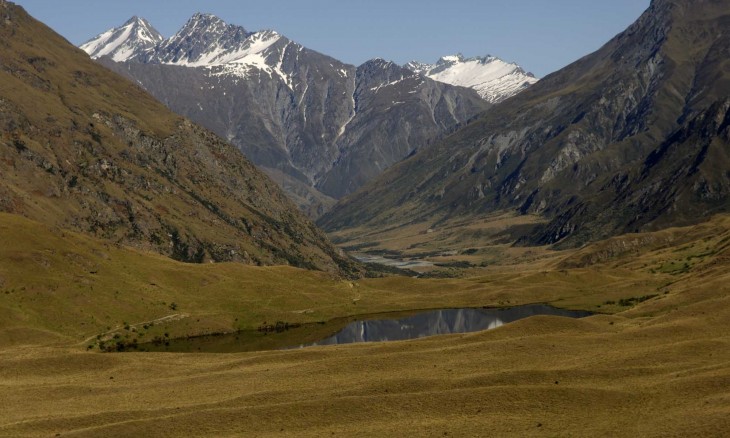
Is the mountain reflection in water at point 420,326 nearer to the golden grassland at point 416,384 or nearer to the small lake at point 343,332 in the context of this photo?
the small lake at point 343,332

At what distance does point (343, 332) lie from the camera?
6718 inches

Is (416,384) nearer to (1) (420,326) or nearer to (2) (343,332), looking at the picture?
(2) (343,332)

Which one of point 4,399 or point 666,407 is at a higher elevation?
point 4,399

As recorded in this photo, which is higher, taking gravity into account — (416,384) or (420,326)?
(416,384)

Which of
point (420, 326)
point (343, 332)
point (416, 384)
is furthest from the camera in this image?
point (420, 326)

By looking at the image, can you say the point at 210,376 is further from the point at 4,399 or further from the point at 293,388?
the point at 4,399

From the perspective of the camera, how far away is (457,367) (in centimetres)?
8388

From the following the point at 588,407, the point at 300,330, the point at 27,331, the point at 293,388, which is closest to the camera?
the point at 588,407

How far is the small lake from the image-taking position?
490 ft

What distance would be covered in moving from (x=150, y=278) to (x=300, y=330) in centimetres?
3637

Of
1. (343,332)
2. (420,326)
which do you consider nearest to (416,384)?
(343,332)

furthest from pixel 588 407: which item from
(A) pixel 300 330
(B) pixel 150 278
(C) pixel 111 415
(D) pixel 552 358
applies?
(B) pixel 150 278

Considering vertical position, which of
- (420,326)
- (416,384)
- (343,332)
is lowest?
(420,326)

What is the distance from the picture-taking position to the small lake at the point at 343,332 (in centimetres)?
14950
